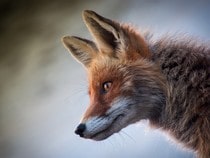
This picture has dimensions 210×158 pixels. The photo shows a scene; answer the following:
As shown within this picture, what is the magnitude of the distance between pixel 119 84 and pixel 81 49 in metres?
0.24

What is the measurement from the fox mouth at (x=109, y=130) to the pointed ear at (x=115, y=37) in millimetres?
178

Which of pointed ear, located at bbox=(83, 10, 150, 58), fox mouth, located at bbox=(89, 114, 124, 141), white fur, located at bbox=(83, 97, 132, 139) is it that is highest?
pointed ear, located at bbox=(83, 10, 150, 58)

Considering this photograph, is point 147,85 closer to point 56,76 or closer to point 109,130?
point 109,130

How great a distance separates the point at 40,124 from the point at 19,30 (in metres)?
0.43

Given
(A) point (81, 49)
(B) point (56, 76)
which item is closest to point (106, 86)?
(A) point (81, 49)

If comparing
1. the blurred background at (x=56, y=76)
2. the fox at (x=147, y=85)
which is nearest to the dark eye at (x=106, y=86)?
the fox at (x=147, y=85)

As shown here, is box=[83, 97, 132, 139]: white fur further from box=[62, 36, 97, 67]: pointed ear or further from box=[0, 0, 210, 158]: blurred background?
box=[62, 36, 97, 67]: pointed ear

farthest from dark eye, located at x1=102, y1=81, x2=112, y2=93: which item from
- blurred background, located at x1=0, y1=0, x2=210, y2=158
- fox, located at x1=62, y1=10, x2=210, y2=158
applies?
blurred background, located at x1=0, y1=0, x2=210, y2=158

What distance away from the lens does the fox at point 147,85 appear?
3.81ft

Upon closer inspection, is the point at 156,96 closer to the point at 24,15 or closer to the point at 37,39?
the point at 37,39

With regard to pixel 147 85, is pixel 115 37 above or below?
above

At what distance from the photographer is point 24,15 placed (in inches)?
73.5

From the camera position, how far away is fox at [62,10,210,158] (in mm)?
1160

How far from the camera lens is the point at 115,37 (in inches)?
49.9
